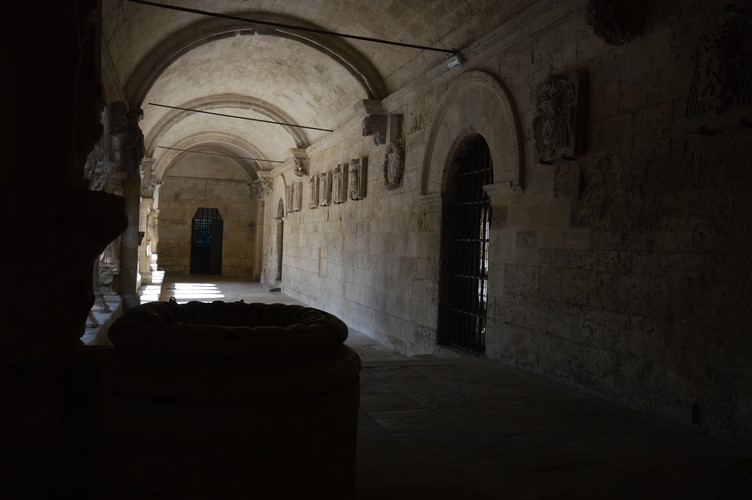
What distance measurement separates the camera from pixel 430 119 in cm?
828

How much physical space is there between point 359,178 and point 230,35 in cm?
325

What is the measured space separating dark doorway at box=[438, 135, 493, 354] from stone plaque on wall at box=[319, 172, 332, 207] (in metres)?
5.88

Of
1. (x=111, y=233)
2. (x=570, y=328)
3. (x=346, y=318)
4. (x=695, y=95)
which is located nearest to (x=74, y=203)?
(x=111, y=233)

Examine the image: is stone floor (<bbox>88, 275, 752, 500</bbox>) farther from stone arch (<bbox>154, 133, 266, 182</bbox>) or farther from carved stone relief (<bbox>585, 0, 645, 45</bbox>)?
stone arch (<bbox>154, 133, 266, 182</bbox>)

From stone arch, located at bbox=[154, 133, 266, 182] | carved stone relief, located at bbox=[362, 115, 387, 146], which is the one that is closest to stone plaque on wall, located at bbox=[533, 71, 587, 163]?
carved stone relief, located at bbox=[362, 115, 387, 146]

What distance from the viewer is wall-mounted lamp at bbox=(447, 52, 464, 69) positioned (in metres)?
7.36

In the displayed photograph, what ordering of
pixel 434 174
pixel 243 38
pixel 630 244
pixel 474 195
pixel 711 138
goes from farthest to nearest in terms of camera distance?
pixel 243 38 < pixel 434 174 < pixel 474 195 < pixel 630 244 < pixel 711 138

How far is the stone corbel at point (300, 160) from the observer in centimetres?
1517

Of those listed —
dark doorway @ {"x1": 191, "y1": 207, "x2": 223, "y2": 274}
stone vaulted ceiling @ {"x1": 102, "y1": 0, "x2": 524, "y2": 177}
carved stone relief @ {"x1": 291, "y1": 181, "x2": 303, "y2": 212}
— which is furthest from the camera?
dark doorway @ {"x1": 191, "y1": 207, "x2": 223, "y2": 274}

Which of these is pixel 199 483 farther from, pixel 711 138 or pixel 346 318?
pixel 346 318

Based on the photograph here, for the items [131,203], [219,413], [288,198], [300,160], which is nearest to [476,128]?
[219,413]

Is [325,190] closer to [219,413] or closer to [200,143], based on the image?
[200,143]

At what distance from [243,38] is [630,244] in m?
7.97

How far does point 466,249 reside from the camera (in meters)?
7.56
